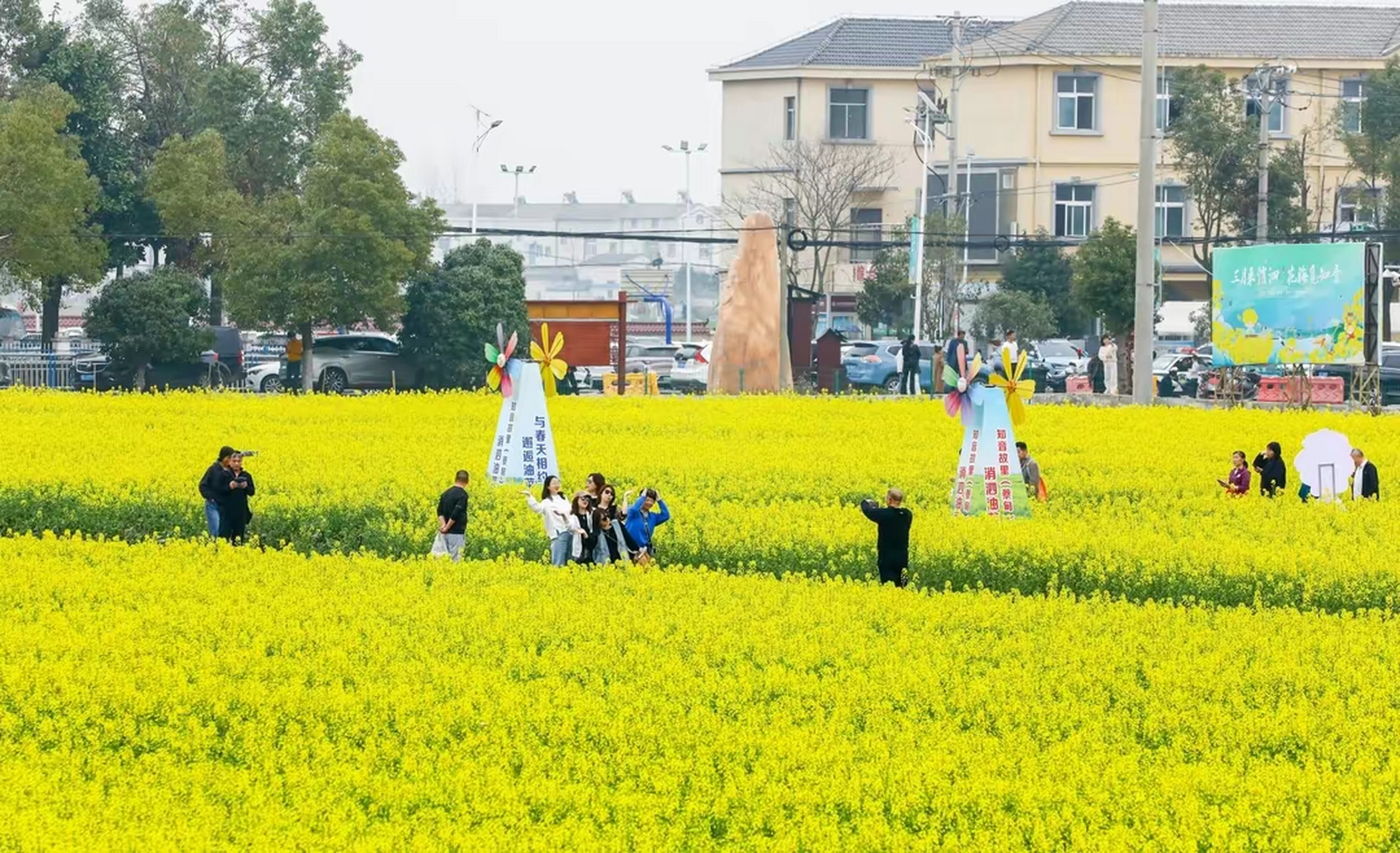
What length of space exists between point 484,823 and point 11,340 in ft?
180

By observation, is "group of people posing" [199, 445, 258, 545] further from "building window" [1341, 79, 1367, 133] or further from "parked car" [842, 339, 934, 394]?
"building window" [1341, 79, 1367, 133]

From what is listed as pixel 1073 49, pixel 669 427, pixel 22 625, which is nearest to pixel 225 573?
pixel 22 625

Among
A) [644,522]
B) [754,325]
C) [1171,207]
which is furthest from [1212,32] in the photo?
[644,522]

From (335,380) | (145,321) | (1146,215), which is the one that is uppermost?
(1146,215)

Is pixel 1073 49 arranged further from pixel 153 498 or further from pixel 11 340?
pixel 153 498

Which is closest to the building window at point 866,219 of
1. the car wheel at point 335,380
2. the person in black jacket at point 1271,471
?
the car wheel at point 335,380

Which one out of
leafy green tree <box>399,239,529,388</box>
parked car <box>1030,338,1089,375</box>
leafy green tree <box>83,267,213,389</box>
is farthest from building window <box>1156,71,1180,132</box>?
leafy green tree <box>83,267,213,389</box>

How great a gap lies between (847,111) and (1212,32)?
465 inches

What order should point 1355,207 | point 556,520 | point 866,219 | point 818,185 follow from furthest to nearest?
1. point 866,219
2. point 818,185
3. point 1355,207
4. point 556,520

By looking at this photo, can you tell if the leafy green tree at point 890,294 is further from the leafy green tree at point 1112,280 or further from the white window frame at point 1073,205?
the leafy green tree at point 1112,280

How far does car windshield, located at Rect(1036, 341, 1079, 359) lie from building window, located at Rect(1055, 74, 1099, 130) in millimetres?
11322

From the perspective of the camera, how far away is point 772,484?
26094mm

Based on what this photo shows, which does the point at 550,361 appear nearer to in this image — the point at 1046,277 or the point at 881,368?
the point at 881,368

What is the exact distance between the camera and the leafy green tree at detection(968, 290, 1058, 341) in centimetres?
5912
